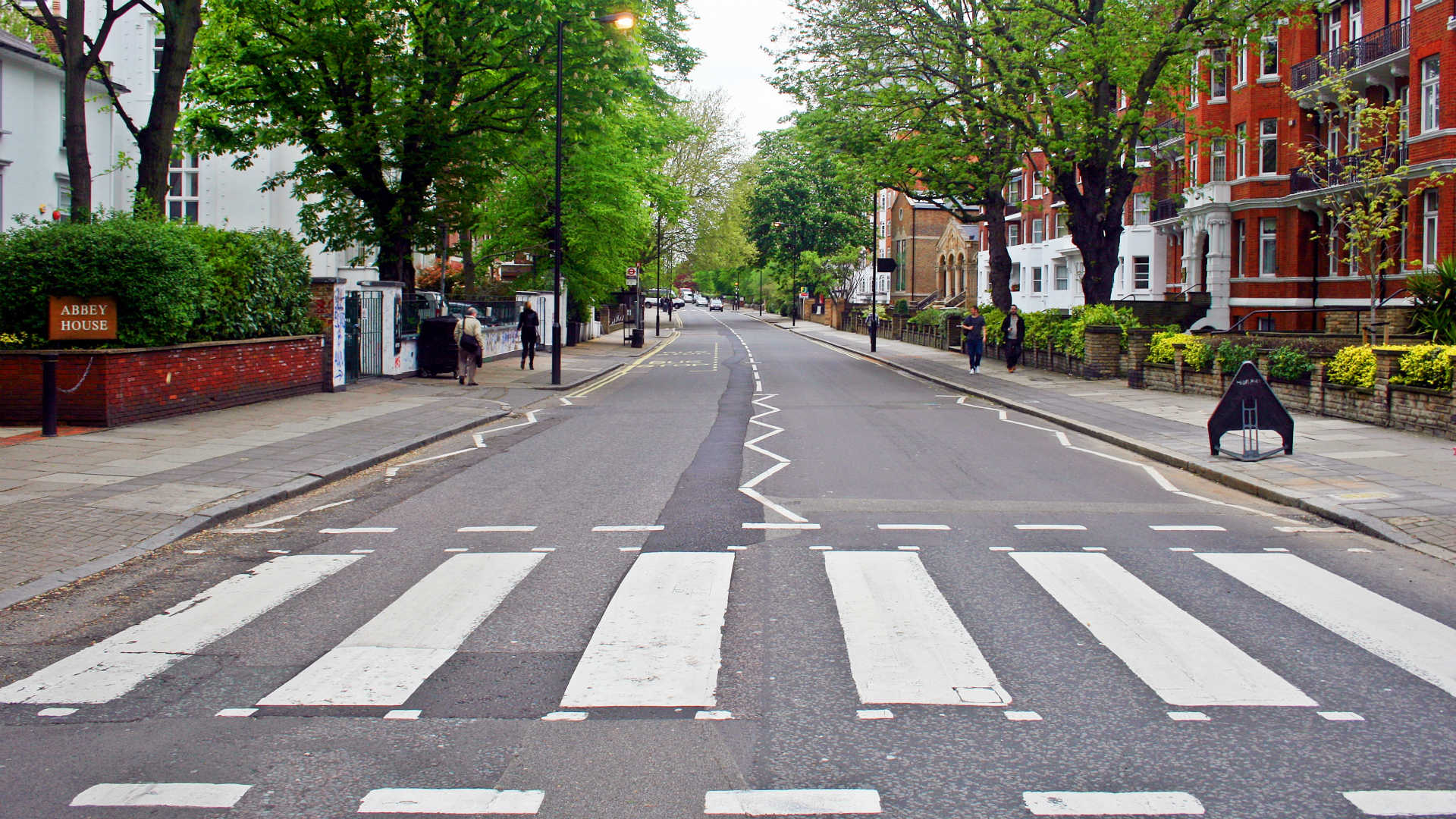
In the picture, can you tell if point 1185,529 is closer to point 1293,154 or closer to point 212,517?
point 212,517

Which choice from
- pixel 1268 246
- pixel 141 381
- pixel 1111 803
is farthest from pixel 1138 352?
pixel 1111 803

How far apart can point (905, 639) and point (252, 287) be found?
52.0 ft

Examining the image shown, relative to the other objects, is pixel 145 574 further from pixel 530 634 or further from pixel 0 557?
pixel 530 634

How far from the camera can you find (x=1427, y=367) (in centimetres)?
1528

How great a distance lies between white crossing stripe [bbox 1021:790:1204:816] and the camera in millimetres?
3975

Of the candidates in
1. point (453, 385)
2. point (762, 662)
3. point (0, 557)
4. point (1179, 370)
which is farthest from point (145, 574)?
point (1179, 370)

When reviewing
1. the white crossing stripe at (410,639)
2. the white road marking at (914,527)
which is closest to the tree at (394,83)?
the white road marking at (914,527)

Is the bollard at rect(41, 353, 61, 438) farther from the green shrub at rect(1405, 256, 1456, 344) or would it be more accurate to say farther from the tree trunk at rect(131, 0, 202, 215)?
the green shrub at rect(1405, 256, 1456, 344)

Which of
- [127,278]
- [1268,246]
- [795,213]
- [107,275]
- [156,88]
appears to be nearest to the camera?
[107,275]

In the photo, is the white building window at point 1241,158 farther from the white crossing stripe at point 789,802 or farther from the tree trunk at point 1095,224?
the white crossing stripe at point 789,802

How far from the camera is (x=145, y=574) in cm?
785

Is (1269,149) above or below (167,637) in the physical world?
above

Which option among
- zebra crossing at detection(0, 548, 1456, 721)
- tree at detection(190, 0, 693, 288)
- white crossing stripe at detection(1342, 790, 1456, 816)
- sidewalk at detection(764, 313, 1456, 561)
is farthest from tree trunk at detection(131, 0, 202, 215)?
white crossing stripe at detection(1342, 790, 1456, 816)

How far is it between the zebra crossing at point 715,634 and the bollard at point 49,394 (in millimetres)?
7635
